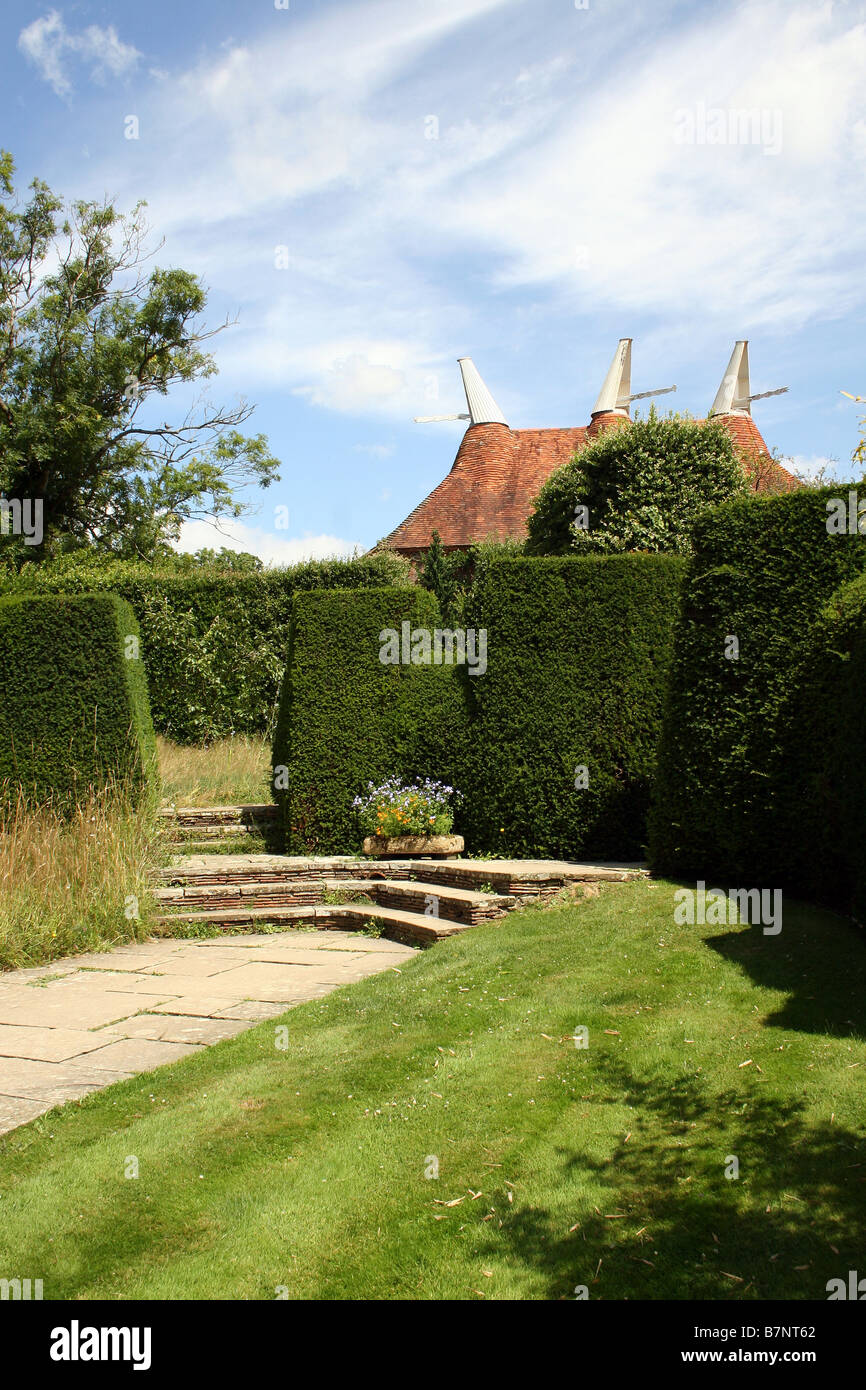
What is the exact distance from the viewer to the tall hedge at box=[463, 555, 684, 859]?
9.55 metres

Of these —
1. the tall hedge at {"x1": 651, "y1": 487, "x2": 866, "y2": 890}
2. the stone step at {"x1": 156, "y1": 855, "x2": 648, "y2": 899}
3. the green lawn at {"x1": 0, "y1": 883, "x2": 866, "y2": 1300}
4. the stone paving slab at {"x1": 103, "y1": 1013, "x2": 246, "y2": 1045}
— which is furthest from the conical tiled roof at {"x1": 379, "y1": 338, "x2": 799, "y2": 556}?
the green lawn at {"x1": 0, "y1": 883, "x2": 866, "y2": 1300}

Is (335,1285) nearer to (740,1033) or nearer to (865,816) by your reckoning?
(740,1033)

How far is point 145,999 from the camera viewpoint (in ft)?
21.8

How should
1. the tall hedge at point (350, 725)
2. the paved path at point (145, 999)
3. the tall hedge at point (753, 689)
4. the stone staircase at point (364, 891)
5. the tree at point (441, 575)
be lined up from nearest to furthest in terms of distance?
the paved path at point (145, 999), the tall hedge at point (753, 689), the stone staircase at point (364, 891), the tall hedge at point (350, 725), the tree at point (441, 575)

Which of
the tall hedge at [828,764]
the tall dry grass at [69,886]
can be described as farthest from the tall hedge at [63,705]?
the tall hedge at [828,764]

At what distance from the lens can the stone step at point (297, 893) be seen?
29.5 ft

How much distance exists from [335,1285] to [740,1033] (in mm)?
2353

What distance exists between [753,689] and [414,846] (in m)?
4.17

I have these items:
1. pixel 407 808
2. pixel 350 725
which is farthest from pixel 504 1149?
pixel 350 725

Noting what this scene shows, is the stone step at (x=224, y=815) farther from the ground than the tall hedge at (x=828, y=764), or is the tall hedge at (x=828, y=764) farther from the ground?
the tall hedge at (x=828, y=764)

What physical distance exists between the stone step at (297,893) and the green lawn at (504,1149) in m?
3.09

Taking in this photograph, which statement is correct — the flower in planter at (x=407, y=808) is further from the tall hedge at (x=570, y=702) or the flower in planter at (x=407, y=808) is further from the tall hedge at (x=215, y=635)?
the tall hedge at (x=215, y=635)

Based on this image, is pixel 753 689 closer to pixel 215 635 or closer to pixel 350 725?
pixel 350 725

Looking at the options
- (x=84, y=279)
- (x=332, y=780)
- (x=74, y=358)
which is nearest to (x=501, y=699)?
(x=332, y=780)
